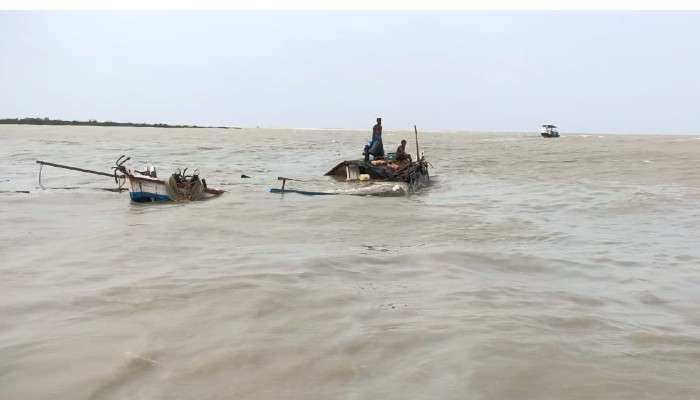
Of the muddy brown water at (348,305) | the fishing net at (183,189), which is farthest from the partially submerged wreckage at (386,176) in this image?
the muddy brown water at (348,305)

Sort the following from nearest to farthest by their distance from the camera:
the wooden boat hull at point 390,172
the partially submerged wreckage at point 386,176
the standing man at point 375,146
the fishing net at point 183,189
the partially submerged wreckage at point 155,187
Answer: the partially submerged wreckage at point 155,187
the fishing net at point 183,189
the partially submerged wreckage at point 386,176
the wooden boat hull at point 390,172
the standing man at point 375,146

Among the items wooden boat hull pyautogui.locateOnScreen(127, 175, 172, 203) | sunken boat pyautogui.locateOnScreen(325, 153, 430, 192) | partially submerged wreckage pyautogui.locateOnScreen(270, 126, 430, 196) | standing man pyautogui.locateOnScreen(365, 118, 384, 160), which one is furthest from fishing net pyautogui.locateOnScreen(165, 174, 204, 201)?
standing man pyautogui.locateOnScreen(365, 118, 384, 160)

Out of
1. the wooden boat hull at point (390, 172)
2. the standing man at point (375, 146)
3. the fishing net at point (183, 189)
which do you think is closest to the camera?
the fishing net at point (183, 189)

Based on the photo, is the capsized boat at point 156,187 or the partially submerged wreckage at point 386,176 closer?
the capsized boat at point 156,187

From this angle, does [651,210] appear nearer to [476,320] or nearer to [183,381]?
[476,320]

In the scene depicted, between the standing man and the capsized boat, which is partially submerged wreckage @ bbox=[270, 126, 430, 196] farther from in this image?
the capsized boat

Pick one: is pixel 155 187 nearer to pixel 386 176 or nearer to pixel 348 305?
pixel 386 176

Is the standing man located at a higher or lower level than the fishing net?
higher

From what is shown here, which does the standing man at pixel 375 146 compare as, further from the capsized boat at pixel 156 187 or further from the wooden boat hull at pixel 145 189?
the wooden boat hull at pixel 145 189

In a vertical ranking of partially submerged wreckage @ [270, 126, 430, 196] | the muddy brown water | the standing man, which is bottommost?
the muddy brown water

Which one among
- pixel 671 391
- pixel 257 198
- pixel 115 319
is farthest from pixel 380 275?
pixel 257 198

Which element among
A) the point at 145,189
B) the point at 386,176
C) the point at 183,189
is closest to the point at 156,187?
the point at 145,189

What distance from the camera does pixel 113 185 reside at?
18.4 metres

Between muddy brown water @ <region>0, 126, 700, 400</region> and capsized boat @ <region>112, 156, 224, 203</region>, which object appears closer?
muddy brown water @ <region>0, 126, 700, 400</region>
